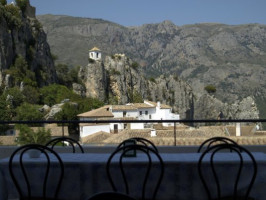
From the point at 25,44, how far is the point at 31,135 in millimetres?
48817

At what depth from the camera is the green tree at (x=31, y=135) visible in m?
8.15

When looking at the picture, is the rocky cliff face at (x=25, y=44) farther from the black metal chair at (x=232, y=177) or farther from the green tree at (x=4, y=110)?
the black metal chair at (x=232, y=177)

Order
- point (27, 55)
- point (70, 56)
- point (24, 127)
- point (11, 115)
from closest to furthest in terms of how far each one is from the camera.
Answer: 1. point (24, 127)
2. point (11, 115)
3. point (27, 55)
4. point (70, 56)

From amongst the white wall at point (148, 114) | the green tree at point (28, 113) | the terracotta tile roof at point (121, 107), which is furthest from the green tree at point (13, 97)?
the white wall at point (148, 114)

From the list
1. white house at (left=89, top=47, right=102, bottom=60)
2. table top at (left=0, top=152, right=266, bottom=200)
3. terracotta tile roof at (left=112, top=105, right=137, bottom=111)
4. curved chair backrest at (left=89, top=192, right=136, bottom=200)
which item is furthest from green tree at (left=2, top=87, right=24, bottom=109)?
curved chair backrest at (left=89, top=192, right=136, bottom=200)

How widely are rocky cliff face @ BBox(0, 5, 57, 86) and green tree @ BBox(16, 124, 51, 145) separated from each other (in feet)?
137

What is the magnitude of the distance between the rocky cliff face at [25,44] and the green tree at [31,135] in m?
41.7

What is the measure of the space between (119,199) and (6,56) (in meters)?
51.1

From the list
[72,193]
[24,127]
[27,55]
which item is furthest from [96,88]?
[72,193]

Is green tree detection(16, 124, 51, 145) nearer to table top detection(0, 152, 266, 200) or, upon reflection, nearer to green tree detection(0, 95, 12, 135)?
table top detection(0, 152, 266, 200)

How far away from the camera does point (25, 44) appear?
55.5m

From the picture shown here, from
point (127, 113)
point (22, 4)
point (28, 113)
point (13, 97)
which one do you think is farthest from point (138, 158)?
point (22, 4)

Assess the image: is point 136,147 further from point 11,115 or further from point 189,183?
point 11,115

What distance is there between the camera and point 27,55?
5575 cm
